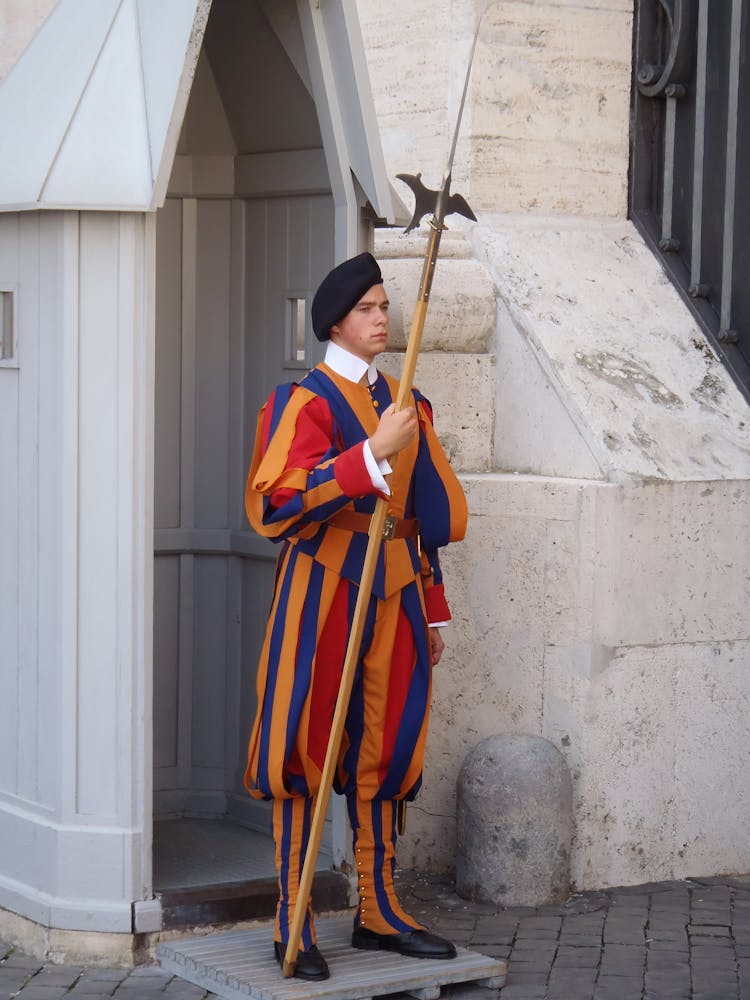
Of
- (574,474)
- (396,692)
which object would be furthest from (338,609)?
(574,474)

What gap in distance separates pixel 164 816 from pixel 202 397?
1.35m

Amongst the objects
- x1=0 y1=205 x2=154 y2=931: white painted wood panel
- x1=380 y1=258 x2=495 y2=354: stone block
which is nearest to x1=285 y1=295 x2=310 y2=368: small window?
x1=380 y1=258 x2=495 y2=354: stone block

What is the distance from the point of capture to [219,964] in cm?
438

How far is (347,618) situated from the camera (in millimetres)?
4395

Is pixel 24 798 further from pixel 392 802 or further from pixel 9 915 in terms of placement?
pixel 392 802

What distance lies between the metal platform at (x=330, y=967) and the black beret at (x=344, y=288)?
161cm

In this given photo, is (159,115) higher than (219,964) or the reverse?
higher

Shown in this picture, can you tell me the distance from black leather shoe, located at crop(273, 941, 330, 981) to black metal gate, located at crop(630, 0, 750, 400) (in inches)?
98.1

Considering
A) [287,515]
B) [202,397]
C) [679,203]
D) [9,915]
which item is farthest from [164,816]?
[679,203]

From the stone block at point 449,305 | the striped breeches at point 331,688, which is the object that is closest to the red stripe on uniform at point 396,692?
the striped breeches at point 331,688

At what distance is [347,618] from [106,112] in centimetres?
144

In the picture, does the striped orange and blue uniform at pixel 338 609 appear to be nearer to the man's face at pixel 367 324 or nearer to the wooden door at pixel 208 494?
the man's face at pixel 367 324

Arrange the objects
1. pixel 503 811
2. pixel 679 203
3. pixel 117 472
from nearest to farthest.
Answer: pixel 117 472
pixel 503 811
pixel 679 203

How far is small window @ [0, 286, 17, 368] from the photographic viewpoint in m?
4.67
